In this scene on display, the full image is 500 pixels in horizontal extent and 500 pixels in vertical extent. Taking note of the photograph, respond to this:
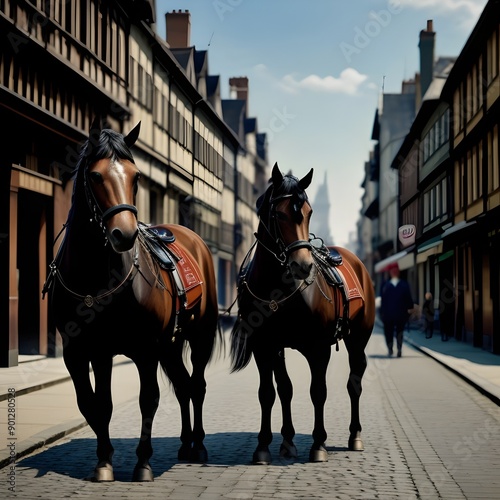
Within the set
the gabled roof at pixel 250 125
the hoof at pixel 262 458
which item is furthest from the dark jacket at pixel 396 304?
the gabled roof at pixel 250 125

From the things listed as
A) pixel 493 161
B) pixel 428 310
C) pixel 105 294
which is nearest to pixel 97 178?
pixel 105 294

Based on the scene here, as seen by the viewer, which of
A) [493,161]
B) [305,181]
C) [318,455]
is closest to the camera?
[305,181]

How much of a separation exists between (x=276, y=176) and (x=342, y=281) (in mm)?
1547

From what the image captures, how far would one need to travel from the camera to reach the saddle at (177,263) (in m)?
7.93

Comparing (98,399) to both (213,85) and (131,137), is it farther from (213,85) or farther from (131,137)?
(213,85)

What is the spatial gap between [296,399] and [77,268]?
6774mm

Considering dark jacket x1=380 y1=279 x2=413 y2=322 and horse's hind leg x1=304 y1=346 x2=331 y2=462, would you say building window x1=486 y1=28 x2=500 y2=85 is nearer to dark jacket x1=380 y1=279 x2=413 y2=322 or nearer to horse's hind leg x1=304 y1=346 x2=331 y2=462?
dark jacket x1=380 y1=279 x2=413 y2=322

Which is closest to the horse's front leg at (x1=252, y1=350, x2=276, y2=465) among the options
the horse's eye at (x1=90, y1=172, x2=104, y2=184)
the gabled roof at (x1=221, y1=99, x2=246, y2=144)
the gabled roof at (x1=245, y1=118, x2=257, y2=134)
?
the horse's eye at (x1=90, y1=172, x2=104, y2=184)

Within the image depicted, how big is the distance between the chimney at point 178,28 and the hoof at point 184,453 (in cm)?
3963

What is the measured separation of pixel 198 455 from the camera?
8.18 meters

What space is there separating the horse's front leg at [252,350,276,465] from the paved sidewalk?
2125 mm

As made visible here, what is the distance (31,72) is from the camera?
18312mm

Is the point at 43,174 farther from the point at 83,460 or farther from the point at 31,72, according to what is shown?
the point at 83,460

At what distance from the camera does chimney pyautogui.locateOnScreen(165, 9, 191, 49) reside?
46.2 meters
